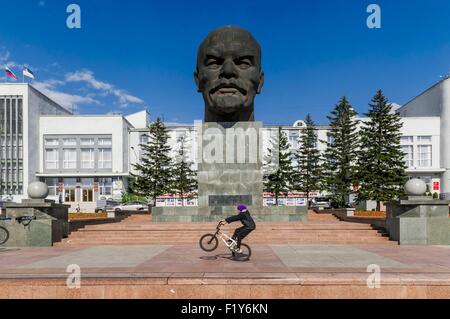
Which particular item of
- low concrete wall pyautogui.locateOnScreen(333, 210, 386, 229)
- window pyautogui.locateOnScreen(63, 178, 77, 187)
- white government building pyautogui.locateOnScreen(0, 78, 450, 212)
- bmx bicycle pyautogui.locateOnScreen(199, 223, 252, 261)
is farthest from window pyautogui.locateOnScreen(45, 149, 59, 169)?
bmx bicycle pyautogui.locateOnScreen(199, 223, 252, 261)

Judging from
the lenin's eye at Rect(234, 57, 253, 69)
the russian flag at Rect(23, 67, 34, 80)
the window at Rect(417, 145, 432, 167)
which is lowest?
the window at Rect(417, 145, 432, 167)

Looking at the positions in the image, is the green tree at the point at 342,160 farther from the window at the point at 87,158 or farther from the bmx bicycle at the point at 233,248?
A: the window at the point at 87,158

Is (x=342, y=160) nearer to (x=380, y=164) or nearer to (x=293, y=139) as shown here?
(x=380, y=164)

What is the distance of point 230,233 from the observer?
14312 mm

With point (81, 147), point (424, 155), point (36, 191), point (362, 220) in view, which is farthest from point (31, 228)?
point (424, 155)

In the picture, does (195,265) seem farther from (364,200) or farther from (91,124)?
(91,124)

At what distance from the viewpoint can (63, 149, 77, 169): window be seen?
188 ft

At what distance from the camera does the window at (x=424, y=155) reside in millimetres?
60219

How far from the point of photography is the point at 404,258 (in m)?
9.81

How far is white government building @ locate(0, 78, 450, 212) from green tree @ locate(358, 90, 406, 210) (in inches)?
885

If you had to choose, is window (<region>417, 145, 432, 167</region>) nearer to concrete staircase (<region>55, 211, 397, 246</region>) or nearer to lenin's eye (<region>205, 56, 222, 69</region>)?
concrete staircase (<region>55, 211, 397, 246</region>)

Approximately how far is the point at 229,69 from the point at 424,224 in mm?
10870

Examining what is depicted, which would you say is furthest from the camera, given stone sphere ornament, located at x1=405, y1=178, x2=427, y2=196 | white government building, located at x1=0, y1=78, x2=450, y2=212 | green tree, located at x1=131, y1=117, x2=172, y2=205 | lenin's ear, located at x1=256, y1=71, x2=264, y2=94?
white government building, located at x1=0, y1=78, x2=450, y2=212
